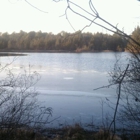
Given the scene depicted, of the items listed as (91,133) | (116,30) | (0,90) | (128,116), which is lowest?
(91,133)

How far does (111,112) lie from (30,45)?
42.6 m

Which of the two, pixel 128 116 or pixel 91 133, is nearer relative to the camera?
pixel 128 116

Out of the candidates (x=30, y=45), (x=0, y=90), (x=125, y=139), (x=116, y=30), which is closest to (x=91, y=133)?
(x=125, y=139)

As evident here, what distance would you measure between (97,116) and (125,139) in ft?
5.84

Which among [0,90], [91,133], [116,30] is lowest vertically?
[91,133]

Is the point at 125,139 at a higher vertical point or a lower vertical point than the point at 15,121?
lower

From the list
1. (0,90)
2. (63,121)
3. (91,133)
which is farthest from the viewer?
(63,121)

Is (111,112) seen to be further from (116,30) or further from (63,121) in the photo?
(116,30)

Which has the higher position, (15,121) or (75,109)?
(15,121)

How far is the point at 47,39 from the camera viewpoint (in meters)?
51.4

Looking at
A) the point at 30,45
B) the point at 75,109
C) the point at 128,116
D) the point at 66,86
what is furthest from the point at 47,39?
the point at 128,116

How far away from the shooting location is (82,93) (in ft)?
37.9

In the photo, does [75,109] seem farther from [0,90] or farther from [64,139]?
[0,90]

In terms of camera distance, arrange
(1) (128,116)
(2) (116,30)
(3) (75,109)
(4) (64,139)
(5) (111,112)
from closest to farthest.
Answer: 1. (2) (116,30)
2. (1) (128,116)
3. (4) (64,139)
4. (5) (111,112)
5. (3) (75,109)
